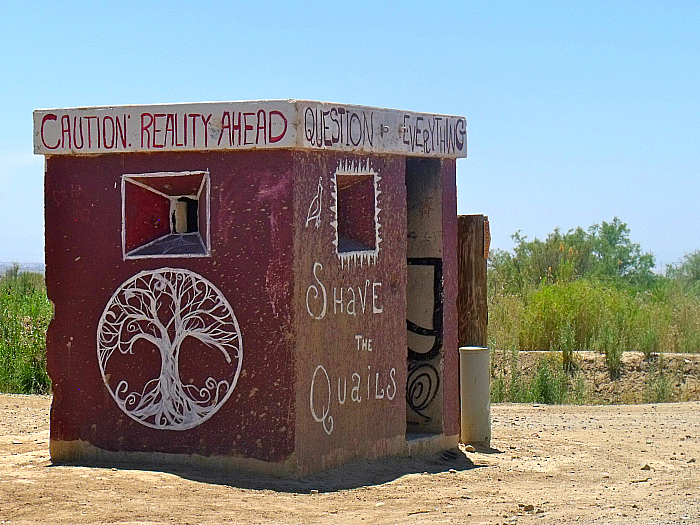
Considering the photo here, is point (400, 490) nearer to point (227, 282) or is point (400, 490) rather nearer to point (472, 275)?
point (227, 282)

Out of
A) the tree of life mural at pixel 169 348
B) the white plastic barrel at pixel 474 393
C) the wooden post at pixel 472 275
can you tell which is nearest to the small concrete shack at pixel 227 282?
the tree of life mural at pixel 169 348

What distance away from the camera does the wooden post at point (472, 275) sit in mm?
10508

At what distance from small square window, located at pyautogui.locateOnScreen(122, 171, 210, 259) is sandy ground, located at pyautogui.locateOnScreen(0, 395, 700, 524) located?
168 centimetres

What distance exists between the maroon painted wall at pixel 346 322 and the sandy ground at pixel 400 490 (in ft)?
1.01

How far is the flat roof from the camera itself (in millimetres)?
8070

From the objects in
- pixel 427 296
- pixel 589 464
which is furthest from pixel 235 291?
pixel 589 464

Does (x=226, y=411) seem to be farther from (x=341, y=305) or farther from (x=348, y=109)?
(x=348, y=109)

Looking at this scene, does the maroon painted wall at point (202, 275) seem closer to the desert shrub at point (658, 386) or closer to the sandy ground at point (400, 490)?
the sandy ground at point (400, 490)

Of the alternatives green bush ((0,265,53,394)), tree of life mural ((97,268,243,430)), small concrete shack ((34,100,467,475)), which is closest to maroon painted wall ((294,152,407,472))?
small concrete shack ((34,100,467,475))

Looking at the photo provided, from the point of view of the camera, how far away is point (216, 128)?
8.19m

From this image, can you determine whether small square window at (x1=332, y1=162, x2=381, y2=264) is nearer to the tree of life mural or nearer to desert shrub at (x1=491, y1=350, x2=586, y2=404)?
the tree of life mural

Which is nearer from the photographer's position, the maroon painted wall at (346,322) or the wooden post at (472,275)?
the maroon painted wall at (346,322)

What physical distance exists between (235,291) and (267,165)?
3.14ft

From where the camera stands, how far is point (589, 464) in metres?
9.65
